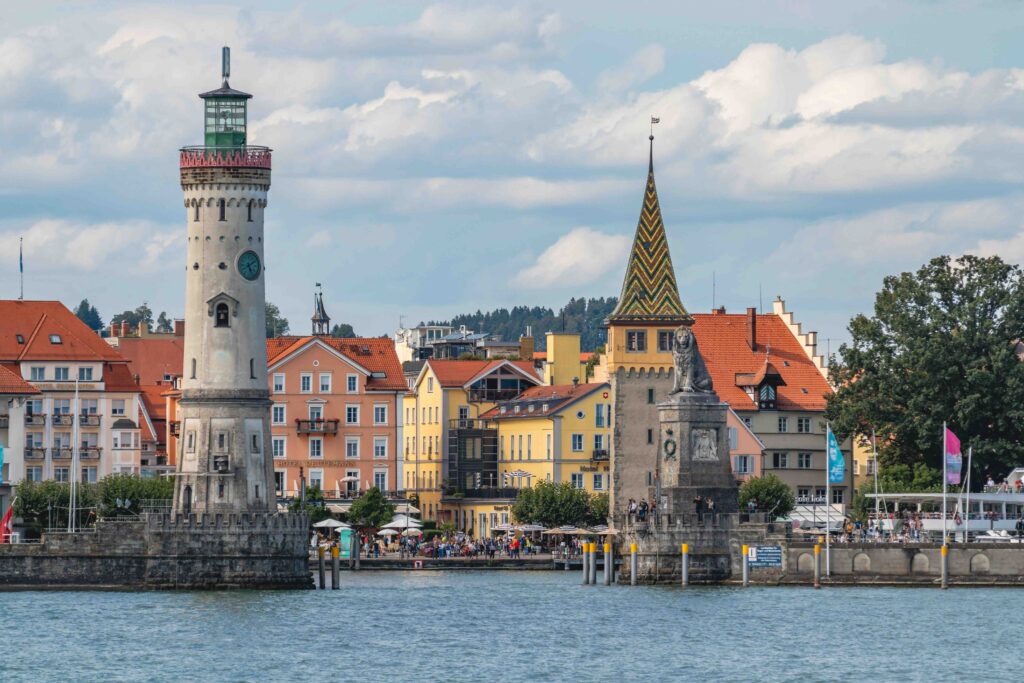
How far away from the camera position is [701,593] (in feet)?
365

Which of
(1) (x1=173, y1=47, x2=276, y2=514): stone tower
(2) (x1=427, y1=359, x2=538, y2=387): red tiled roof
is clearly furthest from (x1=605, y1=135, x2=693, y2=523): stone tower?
(1) (x1=173, y1=47, x2=276, y2=514): stone tower

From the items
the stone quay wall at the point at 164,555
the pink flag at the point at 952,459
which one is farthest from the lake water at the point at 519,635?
the pink flag at the point at 952,459

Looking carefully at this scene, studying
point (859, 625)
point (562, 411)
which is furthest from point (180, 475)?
point (562, 411)

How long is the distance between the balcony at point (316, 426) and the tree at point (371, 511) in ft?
31.1

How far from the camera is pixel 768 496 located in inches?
5620

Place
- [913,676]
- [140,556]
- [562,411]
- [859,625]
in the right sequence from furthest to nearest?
[562,411] → [140,556] → [859,625] → [913,676]

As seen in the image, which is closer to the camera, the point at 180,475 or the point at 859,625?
the point at 859,625

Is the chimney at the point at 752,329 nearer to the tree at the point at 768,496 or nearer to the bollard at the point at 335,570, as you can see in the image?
the tree at the point at 768,496

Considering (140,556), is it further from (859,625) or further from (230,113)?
(859,625)

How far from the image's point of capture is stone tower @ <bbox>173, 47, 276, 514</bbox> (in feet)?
360

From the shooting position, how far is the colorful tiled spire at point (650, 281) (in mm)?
137375

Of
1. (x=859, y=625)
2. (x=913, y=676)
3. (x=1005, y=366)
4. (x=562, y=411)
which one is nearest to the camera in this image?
(x=913, y=676)

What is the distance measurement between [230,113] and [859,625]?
33.9 meters

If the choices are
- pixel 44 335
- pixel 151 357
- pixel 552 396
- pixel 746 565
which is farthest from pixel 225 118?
pixel 151 357
